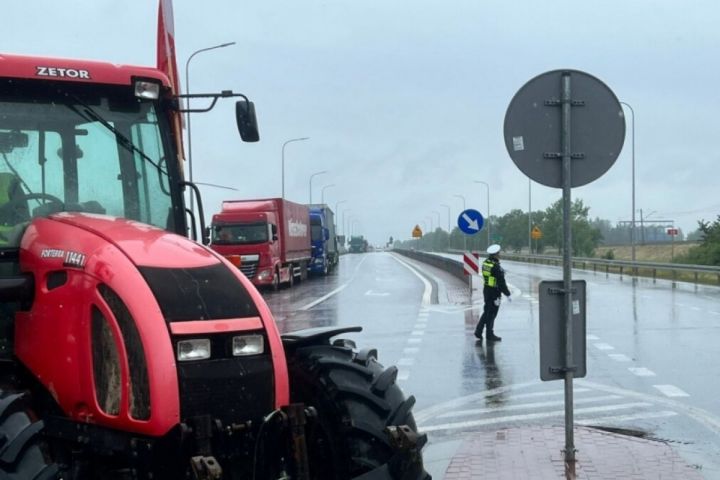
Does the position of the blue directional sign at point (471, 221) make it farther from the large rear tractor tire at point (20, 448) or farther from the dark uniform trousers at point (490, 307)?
the large rear tractor tire at point (20, 448)

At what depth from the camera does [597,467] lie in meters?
7.82

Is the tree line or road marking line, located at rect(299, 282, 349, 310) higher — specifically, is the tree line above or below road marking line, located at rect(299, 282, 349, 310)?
above

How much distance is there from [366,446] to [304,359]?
61cm

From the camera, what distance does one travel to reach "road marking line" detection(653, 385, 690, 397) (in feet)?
37.9

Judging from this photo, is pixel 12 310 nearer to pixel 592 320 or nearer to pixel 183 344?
pixel 183 344

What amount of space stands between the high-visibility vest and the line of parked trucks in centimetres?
1647

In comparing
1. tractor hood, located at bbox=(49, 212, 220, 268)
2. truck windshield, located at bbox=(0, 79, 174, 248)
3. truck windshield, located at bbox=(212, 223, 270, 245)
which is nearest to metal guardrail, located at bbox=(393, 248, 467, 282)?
truck windshield, located at bbox=(212, 223, 270, 245)

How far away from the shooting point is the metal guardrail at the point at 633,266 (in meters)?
37.1

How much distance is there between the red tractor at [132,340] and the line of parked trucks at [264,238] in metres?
27.6

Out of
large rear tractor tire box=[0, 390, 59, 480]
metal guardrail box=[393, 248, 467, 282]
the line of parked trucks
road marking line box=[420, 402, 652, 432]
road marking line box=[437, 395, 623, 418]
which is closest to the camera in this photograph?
large rear tractor tire box=[0, 390, 59, 480]

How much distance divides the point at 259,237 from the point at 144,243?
3246cm

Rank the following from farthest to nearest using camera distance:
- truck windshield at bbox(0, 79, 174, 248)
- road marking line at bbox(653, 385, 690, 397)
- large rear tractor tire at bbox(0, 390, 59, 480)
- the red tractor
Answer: road marking line at bbox(653, 385, 690, 397)
truck windshield at bbox(0, 79, 174, 248)
the red tractor
large rear tractor tire at bbox(0, 390, 59, 480)

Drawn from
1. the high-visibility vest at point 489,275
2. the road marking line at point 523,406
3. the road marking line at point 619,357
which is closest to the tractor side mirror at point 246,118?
the road marking line at point 523,406

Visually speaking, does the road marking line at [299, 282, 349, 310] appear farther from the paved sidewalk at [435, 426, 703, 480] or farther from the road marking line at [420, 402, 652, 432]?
the paved sidewalk at [435, 426, 703, 480]
